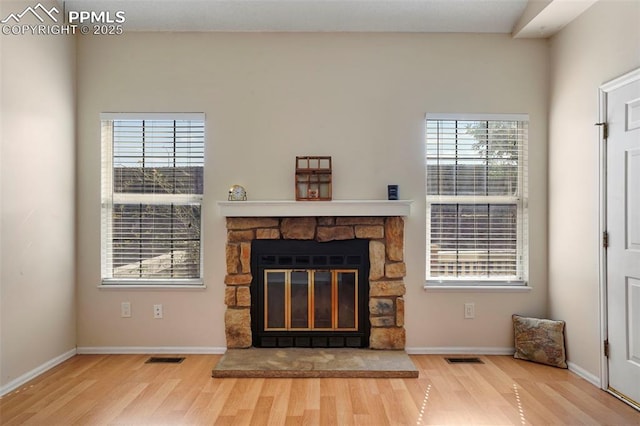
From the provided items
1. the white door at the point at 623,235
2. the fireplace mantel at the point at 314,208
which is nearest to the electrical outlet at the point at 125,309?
the fireplace mantel at the point at 314,208

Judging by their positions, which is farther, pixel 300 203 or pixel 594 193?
pixel 300 203

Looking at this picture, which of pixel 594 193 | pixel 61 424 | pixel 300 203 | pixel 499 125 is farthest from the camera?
pixel 499 125

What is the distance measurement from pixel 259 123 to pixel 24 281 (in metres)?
2.13

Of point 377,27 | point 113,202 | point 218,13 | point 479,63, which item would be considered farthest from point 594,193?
point 113,202

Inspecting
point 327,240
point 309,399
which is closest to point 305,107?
point 327,240

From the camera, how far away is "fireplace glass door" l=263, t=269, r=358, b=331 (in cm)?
367

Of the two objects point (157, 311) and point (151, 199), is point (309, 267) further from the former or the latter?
point (151, 199)

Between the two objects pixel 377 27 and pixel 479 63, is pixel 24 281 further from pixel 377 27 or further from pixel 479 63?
pixel 479 63

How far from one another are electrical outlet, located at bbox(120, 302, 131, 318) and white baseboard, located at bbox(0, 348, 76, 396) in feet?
1.67

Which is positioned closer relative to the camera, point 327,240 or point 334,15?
point 334,15

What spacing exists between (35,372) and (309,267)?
219cm

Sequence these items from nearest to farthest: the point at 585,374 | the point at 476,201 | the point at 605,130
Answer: the point at 605,130 → the point at 585,374 → the point at 476,201

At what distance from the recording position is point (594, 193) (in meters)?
3.06

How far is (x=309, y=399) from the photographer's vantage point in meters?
2.76
